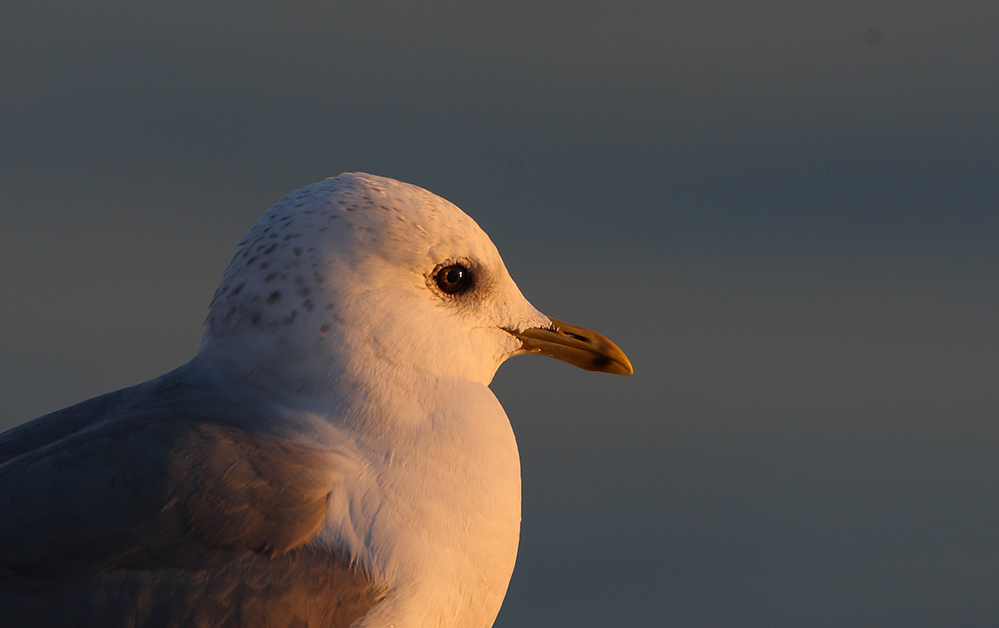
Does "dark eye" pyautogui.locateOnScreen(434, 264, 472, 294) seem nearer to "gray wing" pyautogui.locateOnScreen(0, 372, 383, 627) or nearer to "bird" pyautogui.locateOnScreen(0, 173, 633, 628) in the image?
"bird" pyautogui.locateOnScreen(0, 173, 633, 628)

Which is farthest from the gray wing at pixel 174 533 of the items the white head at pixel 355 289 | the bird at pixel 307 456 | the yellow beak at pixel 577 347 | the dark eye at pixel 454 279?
the yellow beak at pixel 577 347

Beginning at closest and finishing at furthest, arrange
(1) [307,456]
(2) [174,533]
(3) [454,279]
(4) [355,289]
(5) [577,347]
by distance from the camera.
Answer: (2) [174,533] < (1) [307,456] < (4) [355,289] < (3) [454,279] < (5) [577,347]

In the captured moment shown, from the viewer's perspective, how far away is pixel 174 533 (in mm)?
1893

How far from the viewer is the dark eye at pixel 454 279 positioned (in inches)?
88.7

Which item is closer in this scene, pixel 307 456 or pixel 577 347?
pixel 307 456

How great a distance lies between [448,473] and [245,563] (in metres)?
0.42

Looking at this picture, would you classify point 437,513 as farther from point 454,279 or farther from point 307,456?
point 454,279

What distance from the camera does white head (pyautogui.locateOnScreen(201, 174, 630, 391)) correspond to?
83.0 inches

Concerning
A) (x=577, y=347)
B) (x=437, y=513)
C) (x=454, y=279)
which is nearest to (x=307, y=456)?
(x=437, y=513)

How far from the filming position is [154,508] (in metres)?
1.89

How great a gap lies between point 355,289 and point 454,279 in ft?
0.81

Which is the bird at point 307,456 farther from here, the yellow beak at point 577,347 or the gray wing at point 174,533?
the yellow beak at point 577,347

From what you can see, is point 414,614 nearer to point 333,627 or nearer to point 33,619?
point 333,627

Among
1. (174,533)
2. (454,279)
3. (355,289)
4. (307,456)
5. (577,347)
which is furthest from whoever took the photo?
(577,347)
